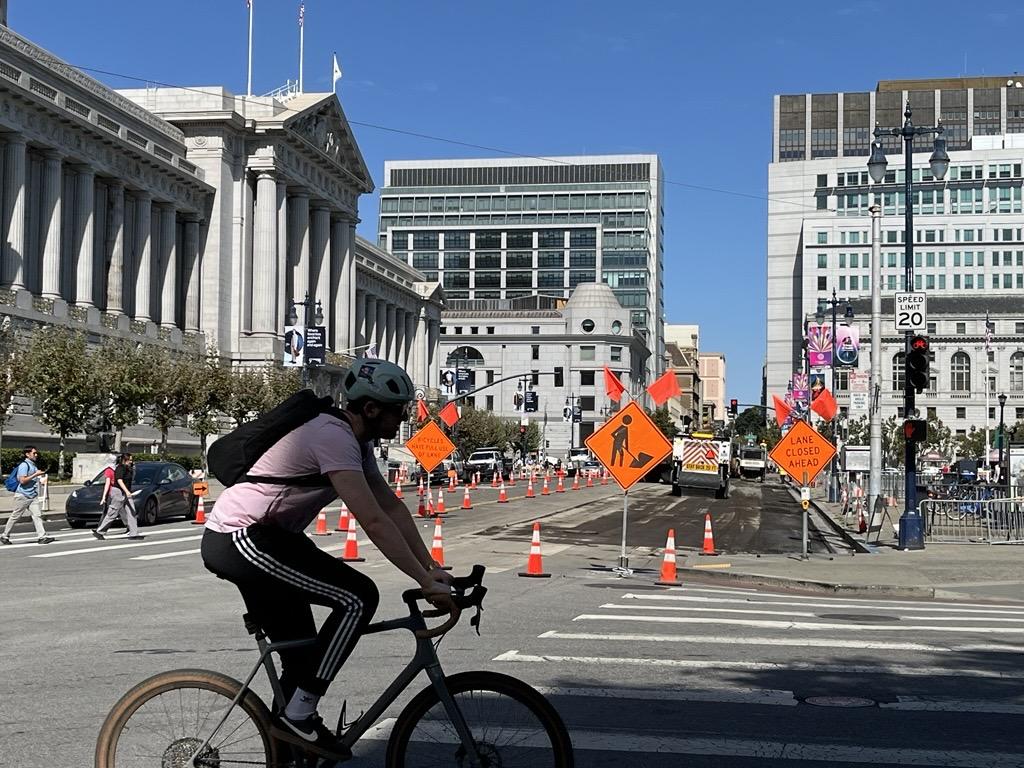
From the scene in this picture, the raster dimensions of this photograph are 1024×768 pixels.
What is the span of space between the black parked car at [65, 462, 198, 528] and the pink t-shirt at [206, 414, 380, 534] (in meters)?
24.5

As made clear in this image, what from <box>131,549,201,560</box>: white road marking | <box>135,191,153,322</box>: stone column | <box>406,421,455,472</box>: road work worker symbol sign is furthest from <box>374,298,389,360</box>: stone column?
<box>131,549,201,560</box>: white road marking

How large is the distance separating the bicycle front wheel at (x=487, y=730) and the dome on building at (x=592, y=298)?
151556mm

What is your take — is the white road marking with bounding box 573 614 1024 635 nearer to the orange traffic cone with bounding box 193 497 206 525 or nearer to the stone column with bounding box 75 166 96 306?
the orange traffic cone with bounding box 193 497 206 525

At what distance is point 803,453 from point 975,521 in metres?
7.23

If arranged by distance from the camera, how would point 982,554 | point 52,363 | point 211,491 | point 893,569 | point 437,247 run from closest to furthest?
1. point 893,569
2. point 982,554
3. point 52,363
4. point 211,491
5. point 437,247

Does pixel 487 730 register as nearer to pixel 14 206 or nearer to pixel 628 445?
pixel 628 445

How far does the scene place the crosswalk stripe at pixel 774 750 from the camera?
688 centimetres

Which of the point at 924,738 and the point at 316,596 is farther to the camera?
the point at 924,738

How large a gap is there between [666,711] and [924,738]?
1580 millimetres

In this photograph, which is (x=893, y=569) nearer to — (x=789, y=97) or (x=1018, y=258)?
(x=1018, y=258)

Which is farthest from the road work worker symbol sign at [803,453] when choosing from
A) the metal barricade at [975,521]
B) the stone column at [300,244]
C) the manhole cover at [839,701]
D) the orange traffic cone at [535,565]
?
the stone column at [300,244]

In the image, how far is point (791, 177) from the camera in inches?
5960

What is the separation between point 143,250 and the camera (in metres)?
76.4

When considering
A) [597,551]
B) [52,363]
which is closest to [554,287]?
[52,363]
